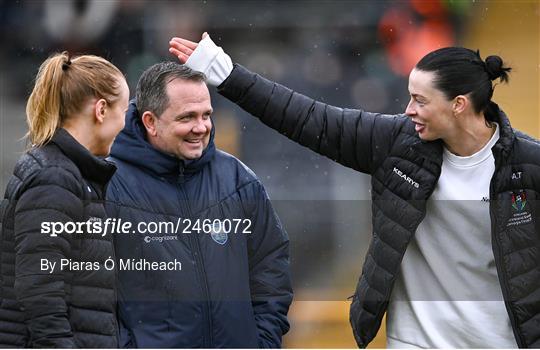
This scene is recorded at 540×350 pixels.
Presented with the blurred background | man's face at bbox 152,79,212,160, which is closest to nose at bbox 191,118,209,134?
man's face at bbox 152,79,212,160

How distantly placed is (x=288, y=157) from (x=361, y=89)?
12.1 inches

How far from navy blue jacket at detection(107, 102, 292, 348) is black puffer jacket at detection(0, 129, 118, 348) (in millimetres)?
200

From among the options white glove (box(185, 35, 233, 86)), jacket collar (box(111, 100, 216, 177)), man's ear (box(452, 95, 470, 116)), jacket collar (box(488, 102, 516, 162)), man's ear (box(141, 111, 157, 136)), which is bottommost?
jacket collar (box(111, 100, 216, 177))

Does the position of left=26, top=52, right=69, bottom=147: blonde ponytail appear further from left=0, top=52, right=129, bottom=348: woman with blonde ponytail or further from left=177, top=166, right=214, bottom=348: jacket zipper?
left=177, top=166, right=214, bottom=348: jacket zipper

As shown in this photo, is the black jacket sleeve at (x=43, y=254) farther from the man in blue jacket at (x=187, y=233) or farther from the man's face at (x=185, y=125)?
the man's face at (x=185, y=125)

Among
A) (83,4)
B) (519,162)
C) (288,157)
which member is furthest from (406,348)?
(83,4)

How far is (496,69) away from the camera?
2.71 meters

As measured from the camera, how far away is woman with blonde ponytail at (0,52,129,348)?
89.4 inches

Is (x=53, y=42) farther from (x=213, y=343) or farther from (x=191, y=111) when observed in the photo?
(x=213, y=343)

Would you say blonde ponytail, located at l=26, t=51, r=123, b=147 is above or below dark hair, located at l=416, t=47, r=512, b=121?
below

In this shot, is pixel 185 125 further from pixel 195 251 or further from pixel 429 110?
pixel 429 110

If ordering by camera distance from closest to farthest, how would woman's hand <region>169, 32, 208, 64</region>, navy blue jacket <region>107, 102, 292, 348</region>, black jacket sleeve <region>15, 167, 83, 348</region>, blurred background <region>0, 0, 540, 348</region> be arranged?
black jacket sleeve <region>15, 167, 83, 348</region>, navy blue jacket <region>107, 102, 292, 348</region>, woman's hand <region>169, 32, 208, 64</region>, blurred background <region>0, 0, 540, 348</region>

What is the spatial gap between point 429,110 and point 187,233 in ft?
2.22

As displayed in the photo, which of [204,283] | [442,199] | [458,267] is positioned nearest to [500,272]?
[458,267]
